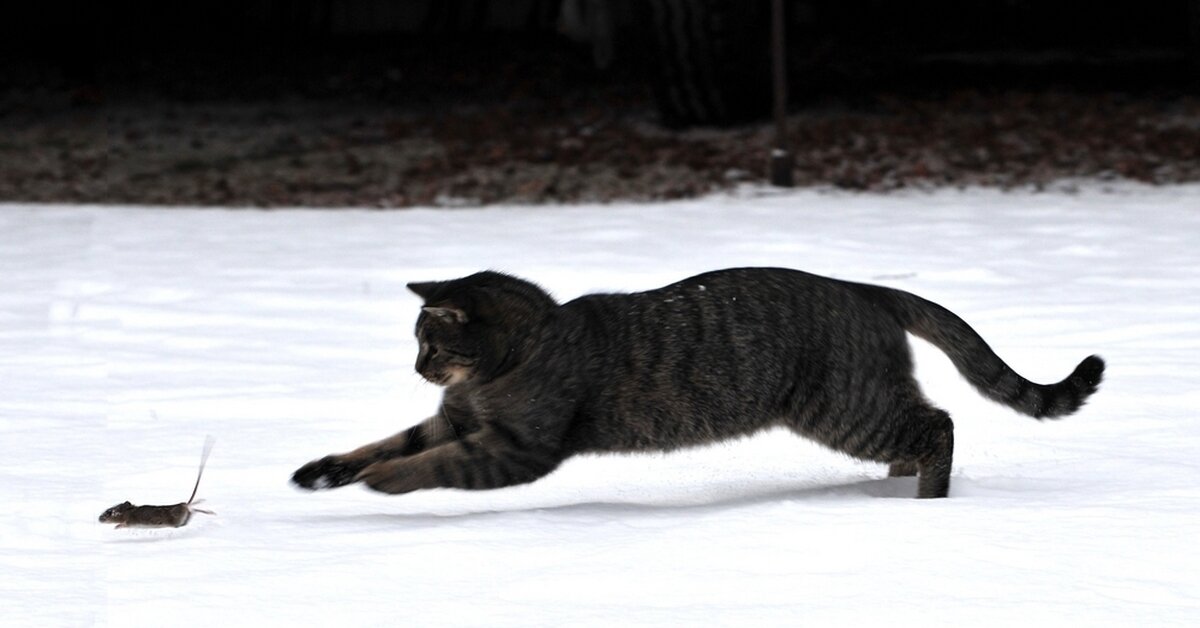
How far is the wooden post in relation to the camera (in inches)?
411

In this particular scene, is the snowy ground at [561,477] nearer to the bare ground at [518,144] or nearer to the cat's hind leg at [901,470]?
the cat's hind leg at [901,470]

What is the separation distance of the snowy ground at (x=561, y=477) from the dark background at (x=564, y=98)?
135 inches

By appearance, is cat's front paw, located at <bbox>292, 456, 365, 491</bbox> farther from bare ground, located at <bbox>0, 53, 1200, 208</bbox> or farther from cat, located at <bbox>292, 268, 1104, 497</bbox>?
bare ground, located at <bbox>0, 53, 1200, 208</bbox>

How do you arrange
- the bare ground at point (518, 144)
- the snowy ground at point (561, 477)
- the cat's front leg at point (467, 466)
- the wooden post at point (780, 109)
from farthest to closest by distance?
the bare ground at point (518, 144), the wooden post at point (780, 109), the cat's front leg at point (467, 466), the snowy ground at point (561, 477)

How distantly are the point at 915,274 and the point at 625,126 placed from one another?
7.10m

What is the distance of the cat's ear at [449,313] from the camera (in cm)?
389

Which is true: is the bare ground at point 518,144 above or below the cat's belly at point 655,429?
above

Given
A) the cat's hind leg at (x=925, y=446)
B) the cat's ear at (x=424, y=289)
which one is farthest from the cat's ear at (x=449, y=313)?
the cat's hind leg at (x=925, y=446)

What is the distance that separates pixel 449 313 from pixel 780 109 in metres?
7.24

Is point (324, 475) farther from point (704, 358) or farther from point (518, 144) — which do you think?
point (518, 144)

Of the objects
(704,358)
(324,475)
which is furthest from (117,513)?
(704,358)

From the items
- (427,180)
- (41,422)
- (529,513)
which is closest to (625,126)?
(427,180)

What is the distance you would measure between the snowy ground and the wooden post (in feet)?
7.64

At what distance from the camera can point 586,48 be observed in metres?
18.6
